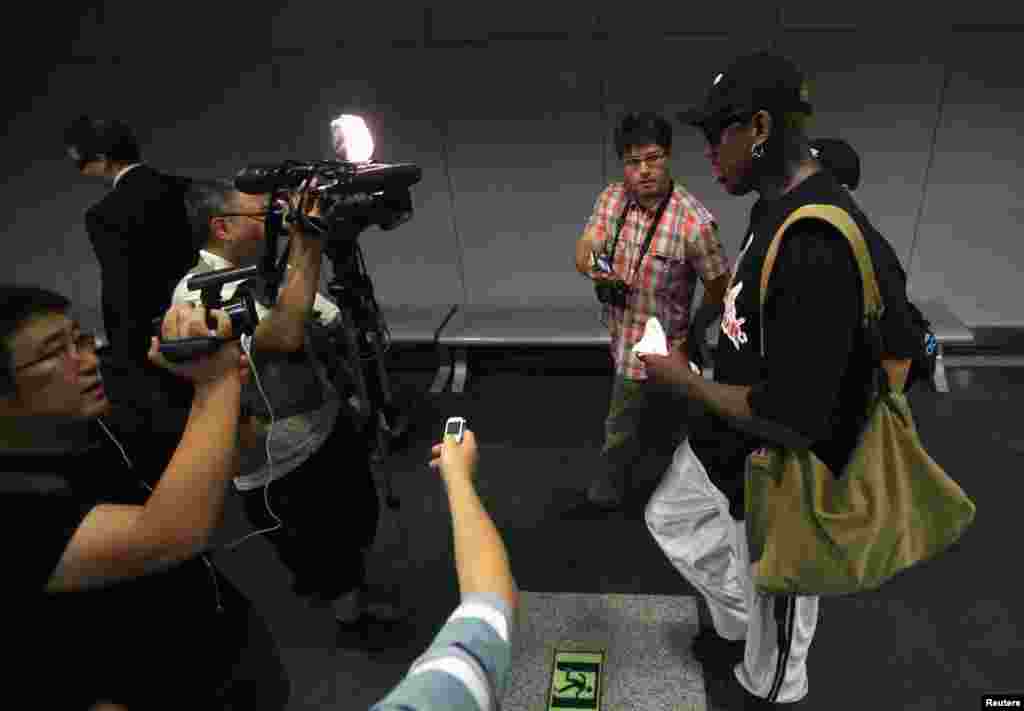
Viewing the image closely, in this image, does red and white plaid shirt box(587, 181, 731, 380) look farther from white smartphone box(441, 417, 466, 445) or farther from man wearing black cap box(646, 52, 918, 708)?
white smartphone box(441, 417, 466, 445)

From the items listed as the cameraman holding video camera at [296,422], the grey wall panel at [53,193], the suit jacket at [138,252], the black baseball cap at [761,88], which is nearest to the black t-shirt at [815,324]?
the black baseball cap at [761,88]

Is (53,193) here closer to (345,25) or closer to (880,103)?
(345,25)

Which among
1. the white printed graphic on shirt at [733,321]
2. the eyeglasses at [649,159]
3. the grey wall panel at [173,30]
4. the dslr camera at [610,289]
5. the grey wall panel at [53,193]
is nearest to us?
the white printed graphic on shirt at [733,321]

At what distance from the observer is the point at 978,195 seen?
3572mm

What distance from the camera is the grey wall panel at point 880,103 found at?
3299 millimetres

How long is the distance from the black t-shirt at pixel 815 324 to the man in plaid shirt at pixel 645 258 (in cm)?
80

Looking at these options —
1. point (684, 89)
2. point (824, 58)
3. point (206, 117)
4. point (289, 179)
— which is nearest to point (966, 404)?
point (824, 58)

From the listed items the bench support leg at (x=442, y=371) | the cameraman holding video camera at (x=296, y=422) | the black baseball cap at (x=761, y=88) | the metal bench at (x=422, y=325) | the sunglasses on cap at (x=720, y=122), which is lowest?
the bench support leg at (x=442, y=371)

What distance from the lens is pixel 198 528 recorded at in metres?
0.86

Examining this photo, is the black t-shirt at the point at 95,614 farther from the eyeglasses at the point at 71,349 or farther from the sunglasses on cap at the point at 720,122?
the sunglasses on cap at the point at 720,122

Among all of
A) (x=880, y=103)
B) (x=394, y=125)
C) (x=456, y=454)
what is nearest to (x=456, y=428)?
(x=456, y=454)

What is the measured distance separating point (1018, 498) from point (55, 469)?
3.35 metres

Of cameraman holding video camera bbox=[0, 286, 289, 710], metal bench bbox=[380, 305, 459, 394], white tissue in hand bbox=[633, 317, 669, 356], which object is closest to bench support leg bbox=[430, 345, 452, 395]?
metal bench bbox=[380, 305, 459, 394]

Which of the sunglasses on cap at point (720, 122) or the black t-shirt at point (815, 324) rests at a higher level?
the sunglasses on cap at point (720, 122)
